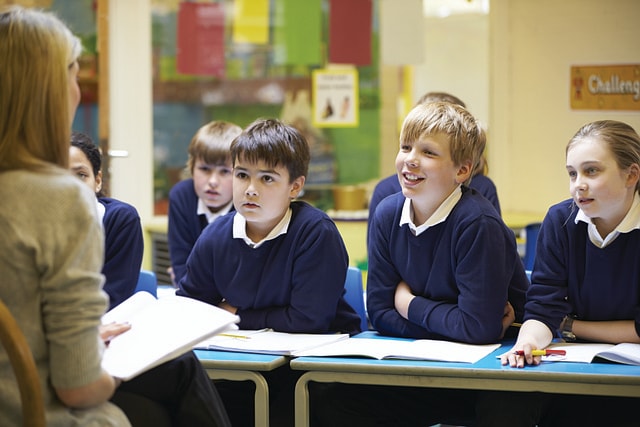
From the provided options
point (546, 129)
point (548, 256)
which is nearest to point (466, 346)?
point (548, 256)

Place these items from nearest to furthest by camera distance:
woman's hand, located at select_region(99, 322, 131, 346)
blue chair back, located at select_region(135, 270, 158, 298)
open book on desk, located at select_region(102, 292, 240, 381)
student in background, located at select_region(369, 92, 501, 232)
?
open book on desk, located at select_region(102, 292, 240, 381) < woman's hand, located at select_region(99, 322, 131, 346) < blue chair back, located at select_region(135, 270, 158, 298) < student in background, located at select_region(369, 92, 501, 232)

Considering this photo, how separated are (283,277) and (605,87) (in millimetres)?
2780

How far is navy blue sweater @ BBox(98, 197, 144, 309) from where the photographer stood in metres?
2.59

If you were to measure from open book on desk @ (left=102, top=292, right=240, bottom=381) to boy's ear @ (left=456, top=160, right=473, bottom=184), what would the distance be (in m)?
0.92

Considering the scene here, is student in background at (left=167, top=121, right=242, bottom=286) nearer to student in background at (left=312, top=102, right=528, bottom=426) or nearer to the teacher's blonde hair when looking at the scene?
student in background at (left=312, top=102, right=528, bottom=426)

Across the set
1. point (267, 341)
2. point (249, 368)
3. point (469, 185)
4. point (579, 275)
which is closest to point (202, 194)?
point (469, 185)

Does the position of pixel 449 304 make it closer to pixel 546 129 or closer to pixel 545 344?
pixel 545 344

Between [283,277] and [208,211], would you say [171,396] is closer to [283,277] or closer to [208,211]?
[283,277]

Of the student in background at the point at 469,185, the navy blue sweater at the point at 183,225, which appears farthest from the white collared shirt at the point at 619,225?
the navy blue sweater at the point at 183,225

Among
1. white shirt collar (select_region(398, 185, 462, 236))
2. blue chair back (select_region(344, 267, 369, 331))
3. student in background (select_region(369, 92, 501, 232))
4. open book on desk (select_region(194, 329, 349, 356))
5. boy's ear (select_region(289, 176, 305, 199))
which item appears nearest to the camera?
open book on desk (select_region(194, 329, 349, 356))

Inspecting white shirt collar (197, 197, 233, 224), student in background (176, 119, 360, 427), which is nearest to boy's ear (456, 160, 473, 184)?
student in background (176, 119, 360, 427)

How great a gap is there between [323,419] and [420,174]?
0.73m

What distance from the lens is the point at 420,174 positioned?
250 centimetres

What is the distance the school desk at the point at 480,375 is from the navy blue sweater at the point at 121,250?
0.70 m
